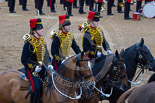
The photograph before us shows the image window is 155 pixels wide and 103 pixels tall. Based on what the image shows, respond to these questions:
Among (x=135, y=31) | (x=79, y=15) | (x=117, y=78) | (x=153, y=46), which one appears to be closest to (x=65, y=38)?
(x=117, y=78)

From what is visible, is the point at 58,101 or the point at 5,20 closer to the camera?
the point at 58,101

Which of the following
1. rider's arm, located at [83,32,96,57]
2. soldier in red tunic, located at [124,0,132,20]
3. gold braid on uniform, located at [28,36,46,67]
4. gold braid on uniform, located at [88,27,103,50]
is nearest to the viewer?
gold braid on uniform, located at [28,36,46,67]

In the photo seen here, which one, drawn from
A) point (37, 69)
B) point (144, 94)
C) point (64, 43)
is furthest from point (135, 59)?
point (144, 94)

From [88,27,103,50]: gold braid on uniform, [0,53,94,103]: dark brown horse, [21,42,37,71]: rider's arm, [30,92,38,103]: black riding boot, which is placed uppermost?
[88,27,103,50]: gold braid on uniform

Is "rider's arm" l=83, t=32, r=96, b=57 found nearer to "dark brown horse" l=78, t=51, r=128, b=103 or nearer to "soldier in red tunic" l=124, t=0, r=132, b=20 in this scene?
"dark brown horse" l=78, t=51, r=128, b=103

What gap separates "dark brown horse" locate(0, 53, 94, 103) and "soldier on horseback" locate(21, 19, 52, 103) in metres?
0.15

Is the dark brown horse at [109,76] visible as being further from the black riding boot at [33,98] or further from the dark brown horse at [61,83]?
the black riding boot at [33,98]

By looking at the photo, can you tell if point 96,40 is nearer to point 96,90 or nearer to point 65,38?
point 65,38

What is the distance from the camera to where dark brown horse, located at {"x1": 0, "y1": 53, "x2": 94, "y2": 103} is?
546 cm

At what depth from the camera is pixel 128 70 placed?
7.17m

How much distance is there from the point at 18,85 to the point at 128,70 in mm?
2093

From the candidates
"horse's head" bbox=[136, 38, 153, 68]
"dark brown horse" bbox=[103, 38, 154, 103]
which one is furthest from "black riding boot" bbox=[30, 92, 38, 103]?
"horse's head" bbox=[136, 38, 153, 68]

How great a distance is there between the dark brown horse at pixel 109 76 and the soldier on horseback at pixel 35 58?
715 millimetres

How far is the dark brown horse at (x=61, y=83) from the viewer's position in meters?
5.46
